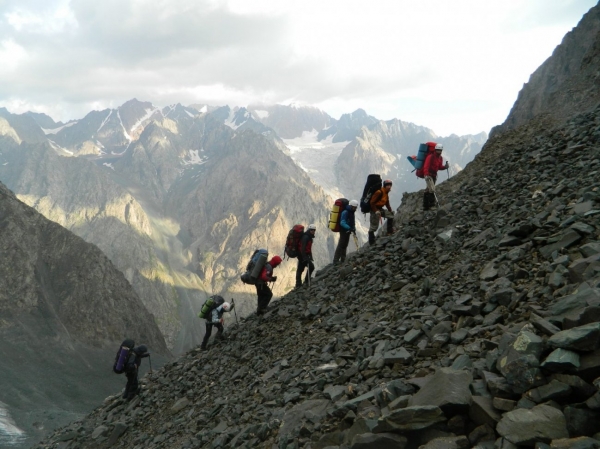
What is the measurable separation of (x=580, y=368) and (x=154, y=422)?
1612cm

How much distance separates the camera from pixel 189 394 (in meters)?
17.0

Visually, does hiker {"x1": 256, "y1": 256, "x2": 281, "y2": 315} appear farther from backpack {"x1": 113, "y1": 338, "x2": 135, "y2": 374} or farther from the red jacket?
the red jacket

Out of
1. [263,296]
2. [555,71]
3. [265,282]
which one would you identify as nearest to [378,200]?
[265,282]

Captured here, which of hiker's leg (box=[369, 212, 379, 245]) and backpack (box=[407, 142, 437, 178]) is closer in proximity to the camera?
hiker's leg (box=[369, 212, 379, 245])

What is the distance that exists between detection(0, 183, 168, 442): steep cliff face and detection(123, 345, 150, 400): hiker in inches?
1652

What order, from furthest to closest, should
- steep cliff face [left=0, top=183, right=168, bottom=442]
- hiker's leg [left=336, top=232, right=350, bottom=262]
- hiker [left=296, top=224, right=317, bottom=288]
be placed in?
1. steep cliff face [left=0, top=183, right=168, bottom=442]
2. hiker [left=296, top=224, right=317, bottom=288]
3. hiker's leg [left=336, top=232, right=350, bottom=262]

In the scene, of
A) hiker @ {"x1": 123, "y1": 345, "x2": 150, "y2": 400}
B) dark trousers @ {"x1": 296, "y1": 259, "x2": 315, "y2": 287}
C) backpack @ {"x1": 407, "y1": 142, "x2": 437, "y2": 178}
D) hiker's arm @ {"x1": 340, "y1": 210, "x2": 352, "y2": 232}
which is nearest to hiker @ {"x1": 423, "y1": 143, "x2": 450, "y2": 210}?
backpack @ {"x1": 407, "y1": 142, "x2": 437, "y2": 178}

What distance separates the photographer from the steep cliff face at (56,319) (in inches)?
2886

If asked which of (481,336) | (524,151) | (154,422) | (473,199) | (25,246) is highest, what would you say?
(25,246)

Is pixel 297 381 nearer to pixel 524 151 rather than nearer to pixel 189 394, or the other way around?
pixel 189 394

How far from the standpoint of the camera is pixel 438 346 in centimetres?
788

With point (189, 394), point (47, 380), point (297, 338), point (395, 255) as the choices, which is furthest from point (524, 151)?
point (47, 380)

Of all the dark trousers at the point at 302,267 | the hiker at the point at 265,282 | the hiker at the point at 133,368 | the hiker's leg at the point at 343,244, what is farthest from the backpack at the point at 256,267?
the hiker at the point at 133,368

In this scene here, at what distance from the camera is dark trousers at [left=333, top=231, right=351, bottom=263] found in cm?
1922
